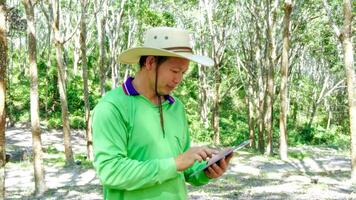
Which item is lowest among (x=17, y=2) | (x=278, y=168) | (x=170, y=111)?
(x=278, y=168)

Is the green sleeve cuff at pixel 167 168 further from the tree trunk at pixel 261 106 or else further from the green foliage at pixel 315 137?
the green foliage at pixel 315 137

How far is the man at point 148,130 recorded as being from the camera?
2213 mm

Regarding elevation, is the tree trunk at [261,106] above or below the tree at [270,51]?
below

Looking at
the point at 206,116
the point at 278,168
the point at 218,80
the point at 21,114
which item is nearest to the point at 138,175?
the point at 278,168

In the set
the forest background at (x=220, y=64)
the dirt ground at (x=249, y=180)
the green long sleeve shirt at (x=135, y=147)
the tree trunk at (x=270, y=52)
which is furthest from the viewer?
the tree trunk at (x=270, y=52)

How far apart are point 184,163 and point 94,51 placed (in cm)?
4321

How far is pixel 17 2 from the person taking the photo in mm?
35969

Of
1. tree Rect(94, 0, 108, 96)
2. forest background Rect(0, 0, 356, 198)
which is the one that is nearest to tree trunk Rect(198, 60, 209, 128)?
forest background Rect(0, 0, 356, 198)

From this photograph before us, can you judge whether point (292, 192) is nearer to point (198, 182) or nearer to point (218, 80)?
point (198, 182)

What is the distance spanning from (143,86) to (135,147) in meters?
0.30

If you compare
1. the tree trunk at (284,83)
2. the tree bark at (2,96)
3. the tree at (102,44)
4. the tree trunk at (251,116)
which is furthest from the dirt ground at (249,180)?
the tree trunk at (251,116)

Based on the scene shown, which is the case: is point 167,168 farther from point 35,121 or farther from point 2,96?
point 35,121

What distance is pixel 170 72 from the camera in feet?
7.81

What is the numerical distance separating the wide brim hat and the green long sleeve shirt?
22 cm
